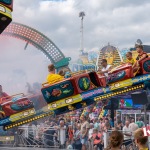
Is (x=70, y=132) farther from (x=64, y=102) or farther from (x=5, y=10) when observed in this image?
(x=5, y=10)

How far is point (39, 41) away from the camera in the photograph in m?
19.8

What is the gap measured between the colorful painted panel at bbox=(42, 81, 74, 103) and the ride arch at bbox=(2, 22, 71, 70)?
986 centimetres

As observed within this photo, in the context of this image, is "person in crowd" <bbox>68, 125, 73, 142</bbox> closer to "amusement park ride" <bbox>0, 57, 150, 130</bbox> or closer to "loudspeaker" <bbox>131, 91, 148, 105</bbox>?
"amusement park ride" <bbox>0, 57, 150, 130</bbox>

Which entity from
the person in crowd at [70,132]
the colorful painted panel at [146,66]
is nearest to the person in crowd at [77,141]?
the person in crowd at [70,132]

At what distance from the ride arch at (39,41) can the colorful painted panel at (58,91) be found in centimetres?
986

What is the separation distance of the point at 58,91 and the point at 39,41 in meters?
11.3

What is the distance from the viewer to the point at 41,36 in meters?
20.0

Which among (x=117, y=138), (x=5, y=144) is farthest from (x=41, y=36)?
(x=117, y=138)

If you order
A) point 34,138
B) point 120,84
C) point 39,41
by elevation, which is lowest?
point 34,138

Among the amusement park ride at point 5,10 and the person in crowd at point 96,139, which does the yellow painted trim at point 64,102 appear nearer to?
the person in crowd at point 96,139

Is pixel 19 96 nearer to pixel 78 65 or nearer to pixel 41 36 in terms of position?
pixel 41 36

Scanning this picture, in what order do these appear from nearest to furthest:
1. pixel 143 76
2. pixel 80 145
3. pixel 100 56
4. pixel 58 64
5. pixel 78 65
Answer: pixel 143 76, pixel 80 145, pixel 58 64, pixel 100 56, pixel 78 65

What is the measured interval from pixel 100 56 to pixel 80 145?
18761 millimetres

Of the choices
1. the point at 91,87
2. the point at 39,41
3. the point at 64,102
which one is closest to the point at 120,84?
the point at 91,87
